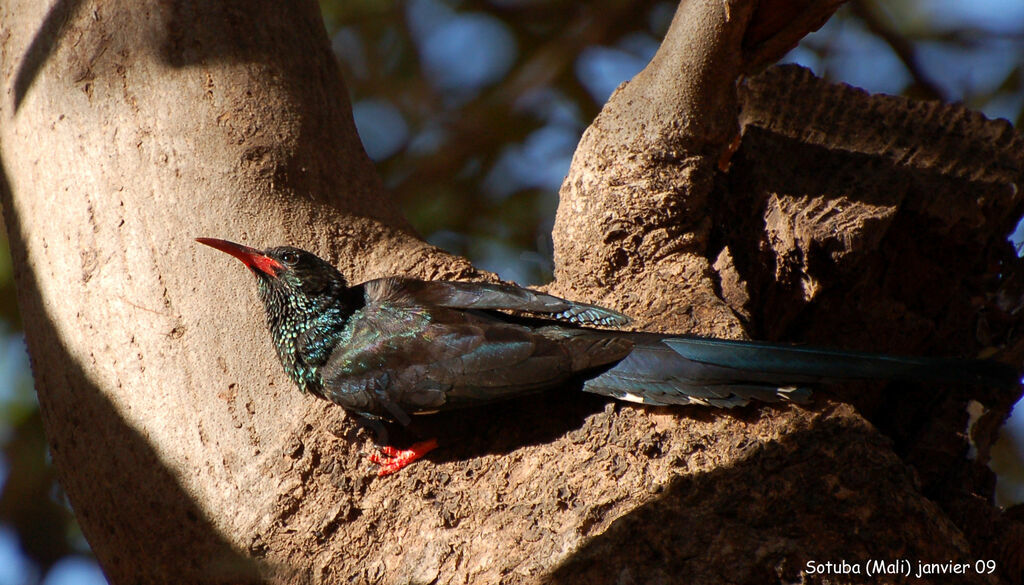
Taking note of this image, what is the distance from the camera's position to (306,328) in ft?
8.18

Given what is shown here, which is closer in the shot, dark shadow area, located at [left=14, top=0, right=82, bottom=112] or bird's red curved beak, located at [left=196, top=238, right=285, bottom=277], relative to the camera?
bird's red curved beak, located at [left=196, top=238, right=285, bottom=277]

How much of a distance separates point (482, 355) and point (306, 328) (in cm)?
56

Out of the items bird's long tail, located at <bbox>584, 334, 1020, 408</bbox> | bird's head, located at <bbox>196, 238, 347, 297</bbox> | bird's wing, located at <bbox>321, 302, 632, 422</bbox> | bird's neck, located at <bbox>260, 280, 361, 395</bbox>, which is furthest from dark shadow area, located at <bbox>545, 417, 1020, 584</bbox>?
bird's head, located at <bbox>196, 238, 347, 297</bbox>

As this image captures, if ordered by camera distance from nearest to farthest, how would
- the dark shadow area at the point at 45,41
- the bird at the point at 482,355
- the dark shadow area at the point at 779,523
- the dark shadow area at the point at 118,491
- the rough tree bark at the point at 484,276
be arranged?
the dark shadow area at the point at 779,523 < the rough tree bark at the point at 484,276 < the bird at the point at 482,355 < the dark shadow area at the point at 118,491 < the dark shadow area at the point at 45,41

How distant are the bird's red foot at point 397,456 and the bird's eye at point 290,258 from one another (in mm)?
601

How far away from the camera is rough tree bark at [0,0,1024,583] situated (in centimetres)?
190

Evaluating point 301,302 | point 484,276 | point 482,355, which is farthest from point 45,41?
point 482,355

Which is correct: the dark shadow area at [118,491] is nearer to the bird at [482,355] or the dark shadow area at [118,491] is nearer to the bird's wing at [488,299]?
the bird at [482,355]

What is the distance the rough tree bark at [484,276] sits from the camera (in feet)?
6.23

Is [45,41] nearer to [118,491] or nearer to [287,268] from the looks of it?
[287,268]

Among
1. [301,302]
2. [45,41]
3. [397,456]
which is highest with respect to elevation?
[45,41]

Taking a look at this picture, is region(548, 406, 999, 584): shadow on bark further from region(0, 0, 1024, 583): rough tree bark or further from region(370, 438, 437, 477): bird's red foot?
region(370, 438, 437, 477): bird's red foot

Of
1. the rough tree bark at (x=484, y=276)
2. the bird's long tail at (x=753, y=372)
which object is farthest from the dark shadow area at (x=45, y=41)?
the bird's long tail at (x=753, y=372)

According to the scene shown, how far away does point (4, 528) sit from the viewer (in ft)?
14.7
